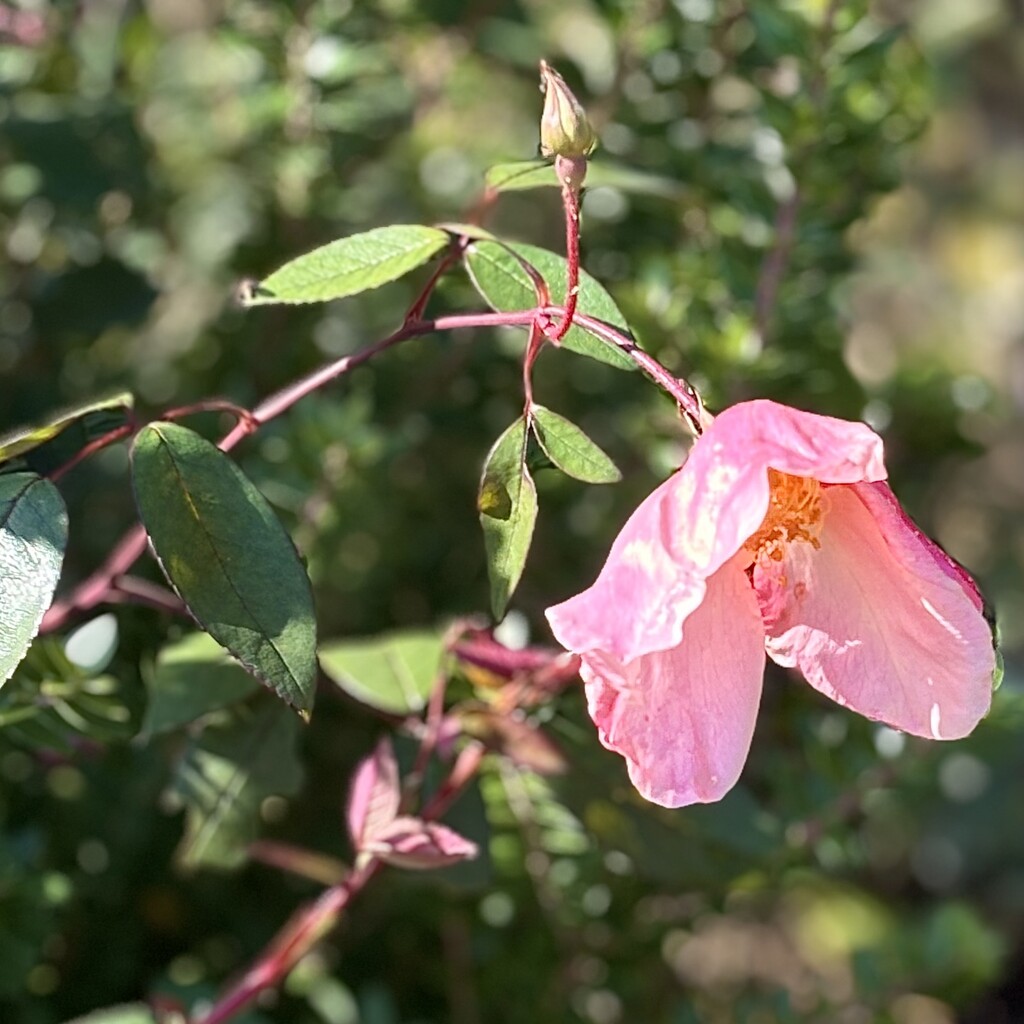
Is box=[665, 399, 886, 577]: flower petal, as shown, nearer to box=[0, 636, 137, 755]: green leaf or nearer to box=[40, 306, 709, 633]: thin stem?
box=[40, 306, 709, 633]: thin stem

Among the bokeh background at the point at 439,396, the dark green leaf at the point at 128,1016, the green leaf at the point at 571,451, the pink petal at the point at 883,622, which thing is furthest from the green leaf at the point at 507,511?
the dark green leaf at the point at 128,1016

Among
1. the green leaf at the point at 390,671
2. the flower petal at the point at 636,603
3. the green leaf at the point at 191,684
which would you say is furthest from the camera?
the green leaf at the point at 390,671

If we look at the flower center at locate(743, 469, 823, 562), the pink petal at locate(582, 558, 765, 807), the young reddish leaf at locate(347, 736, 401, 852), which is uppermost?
the flower center at locate(743, 469, 823, 562)

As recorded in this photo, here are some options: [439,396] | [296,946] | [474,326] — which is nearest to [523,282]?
[474,326]

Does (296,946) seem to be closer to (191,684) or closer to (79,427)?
(191,684)

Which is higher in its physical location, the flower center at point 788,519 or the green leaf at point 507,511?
the green leaf at point 507,511

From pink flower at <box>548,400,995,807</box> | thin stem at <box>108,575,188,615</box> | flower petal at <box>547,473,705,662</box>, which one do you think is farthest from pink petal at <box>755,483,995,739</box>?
thin stem at <box>108,575,188,615</box>

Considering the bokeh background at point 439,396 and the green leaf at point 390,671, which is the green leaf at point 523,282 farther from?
the green leaf at point 390,671
